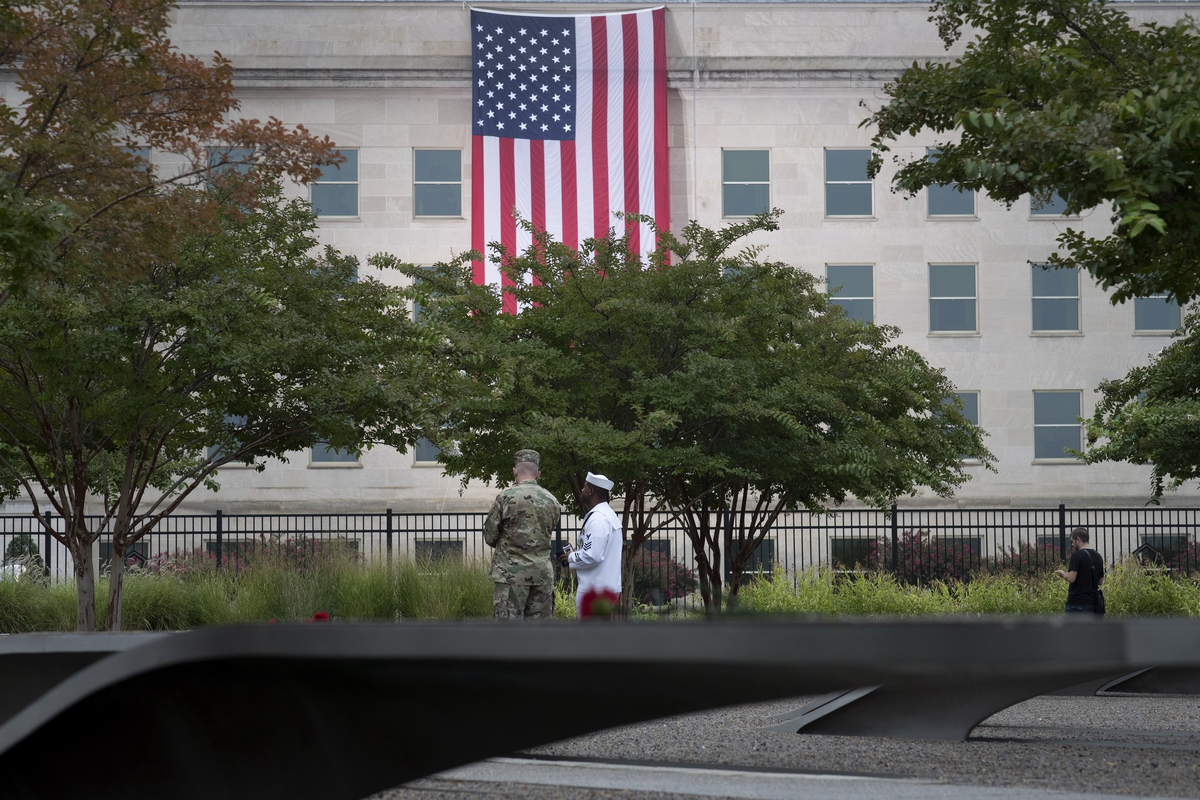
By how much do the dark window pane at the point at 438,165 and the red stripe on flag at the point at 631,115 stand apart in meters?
6.06

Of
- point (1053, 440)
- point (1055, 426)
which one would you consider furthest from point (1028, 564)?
point (1055, 426)

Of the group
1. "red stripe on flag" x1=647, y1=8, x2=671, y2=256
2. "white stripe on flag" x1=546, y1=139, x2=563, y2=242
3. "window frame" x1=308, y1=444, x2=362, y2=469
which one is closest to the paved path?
"white stripe on flag" x1=546, y1=139, x2=563, y2=242

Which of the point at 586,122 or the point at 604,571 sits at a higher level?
the point at 586,122

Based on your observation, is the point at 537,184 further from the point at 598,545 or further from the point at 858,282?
the point at 598,545

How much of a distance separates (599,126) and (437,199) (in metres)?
6.39

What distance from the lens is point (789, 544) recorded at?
31781mm

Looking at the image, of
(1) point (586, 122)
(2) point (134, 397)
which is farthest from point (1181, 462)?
(1) point (586, 122)

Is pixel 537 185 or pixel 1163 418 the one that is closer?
pixel 1163 418

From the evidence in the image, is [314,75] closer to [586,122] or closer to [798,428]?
[586,122]

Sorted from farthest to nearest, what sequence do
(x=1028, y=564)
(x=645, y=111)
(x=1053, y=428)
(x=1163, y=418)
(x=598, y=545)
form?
1. (x=1053, y=428)
2. (x=645, y=111)
3. (x=1028, y=564)
4. (x=1163, y=418)
5. (x=598, y=545)

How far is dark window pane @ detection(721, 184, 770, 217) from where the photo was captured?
32.6 m

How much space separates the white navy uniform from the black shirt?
6.24 m

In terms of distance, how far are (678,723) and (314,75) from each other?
94.6 ft

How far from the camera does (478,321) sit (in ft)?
48.8
